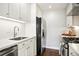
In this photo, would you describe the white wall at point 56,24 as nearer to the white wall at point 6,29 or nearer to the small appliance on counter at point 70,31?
the small appliance on counter at point 70,31

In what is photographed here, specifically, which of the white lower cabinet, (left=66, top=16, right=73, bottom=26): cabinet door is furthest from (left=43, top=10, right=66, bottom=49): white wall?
the white lower cabinet

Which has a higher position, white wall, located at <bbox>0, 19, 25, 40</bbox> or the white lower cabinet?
white wall, located at <bbox>0, 19, 25, 40</bbox>

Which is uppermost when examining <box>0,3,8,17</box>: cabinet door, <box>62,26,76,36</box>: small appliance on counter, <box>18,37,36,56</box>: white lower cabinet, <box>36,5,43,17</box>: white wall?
<box>36,5,43,17</box>: white wall

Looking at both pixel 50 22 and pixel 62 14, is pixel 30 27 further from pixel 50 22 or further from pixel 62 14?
pixel 62 14

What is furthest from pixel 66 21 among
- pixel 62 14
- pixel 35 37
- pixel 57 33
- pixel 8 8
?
pixel 8 8

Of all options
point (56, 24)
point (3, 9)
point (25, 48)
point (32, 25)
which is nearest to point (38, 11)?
point (32, 25)

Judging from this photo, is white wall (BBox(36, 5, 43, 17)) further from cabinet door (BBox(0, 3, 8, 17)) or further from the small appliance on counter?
cabinet door (BBox(0, 3, 8, 17))

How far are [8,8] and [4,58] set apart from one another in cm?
161

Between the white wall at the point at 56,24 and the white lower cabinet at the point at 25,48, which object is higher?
the white wall at the point at 56,24

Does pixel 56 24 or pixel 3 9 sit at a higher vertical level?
pixel 3 9

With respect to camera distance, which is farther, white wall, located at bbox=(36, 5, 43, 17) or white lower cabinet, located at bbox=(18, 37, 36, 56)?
white wall, located at bbox=(36, 5, 43, 17)

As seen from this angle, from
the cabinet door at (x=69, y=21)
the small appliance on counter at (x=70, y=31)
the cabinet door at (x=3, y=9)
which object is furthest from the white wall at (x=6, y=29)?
the cabinet door at (x=69, y=21)

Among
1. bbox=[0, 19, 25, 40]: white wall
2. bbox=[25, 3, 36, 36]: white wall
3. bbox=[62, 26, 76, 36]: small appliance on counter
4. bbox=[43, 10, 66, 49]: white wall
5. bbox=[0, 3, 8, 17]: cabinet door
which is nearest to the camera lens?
bbox=[0, 3, 8, 17]: cabinet door

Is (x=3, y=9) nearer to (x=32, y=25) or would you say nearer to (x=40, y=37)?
(x=32, y=25)
